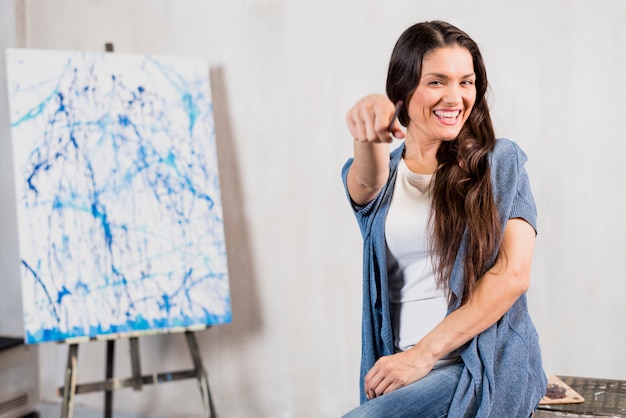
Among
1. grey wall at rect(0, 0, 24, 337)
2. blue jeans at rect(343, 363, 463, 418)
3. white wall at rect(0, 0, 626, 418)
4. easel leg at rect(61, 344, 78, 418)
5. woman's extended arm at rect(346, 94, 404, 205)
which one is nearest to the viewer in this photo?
woman's extended arm at rect(346, 94, 404, 205)

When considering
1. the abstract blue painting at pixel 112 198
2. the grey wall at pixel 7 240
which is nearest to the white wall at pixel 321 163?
the grey wall at pixel 7 240

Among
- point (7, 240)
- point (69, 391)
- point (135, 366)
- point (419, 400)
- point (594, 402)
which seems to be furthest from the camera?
point (7, 240)

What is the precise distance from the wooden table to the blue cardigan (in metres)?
0.18

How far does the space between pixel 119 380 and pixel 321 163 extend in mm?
990

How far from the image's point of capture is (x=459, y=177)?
1.36 metres

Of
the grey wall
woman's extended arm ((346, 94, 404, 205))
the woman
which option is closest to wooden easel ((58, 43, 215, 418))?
the grey wall

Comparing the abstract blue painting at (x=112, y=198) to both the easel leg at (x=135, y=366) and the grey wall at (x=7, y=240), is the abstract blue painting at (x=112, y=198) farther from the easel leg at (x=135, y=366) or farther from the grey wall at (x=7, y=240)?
the grey wall at (x=7, y=240)

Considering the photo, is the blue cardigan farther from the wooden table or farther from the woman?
the wooden table

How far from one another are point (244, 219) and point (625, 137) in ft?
4.35

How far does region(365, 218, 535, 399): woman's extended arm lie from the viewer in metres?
1.28

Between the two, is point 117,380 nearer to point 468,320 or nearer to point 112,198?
point 112,198

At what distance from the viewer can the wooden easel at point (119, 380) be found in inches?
91.4

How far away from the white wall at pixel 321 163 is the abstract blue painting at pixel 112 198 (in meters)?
0.24

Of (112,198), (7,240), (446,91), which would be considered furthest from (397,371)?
(7,240)
